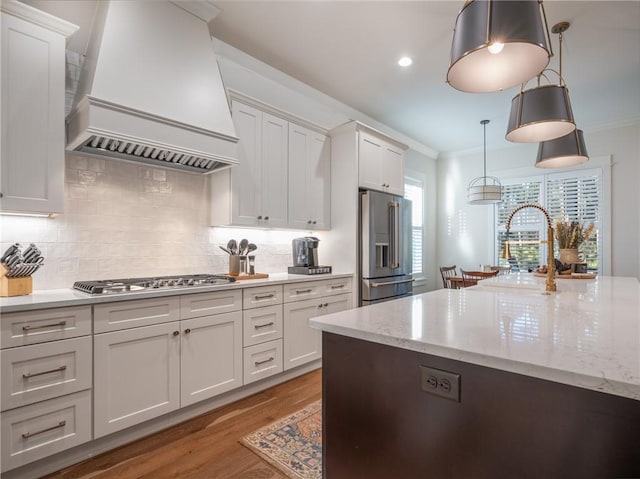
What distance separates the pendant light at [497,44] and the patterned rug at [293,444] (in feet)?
7.00

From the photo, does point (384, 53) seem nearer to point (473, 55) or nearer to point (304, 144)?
point (304, 144)

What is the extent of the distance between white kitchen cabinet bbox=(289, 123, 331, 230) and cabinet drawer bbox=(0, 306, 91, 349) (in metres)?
2.00

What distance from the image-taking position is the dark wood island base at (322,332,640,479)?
0.77 metres

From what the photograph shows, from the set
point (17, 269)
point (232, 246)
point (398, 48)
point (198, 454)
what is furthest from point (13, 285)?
point (398, 48)

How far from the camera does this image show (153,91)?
2.32 m

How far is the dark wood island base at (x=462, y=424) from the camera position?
2.51ft

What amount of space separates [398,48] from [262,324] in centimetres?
275

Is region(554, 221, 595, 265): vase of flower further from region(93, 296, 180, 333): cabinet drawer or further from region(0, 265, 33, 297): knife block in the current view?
region(0, 265, 33, 297): knife block

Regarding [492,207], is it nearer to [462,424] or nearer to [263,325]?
[263,325]

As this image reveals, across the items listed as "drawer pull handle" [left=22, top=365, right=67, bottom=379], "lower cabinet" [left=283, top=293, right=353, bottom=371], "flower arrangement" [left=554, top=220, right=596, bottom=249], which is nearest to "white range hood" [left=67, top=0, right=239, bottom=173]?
"drawer pull handle" [left=22, top=365, right=67, bottom=379]

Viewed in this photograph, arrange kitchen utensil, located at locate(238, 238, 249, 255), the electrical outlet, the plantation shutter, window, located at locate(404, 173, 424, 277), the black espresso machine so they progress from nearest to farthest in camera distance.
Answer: the electrical outlet, kitchen utensil, located at locate(238, 238, 249, 255), the black espresso machine, the plantation shutter, window, located at locate(404, 173, 424, 277)

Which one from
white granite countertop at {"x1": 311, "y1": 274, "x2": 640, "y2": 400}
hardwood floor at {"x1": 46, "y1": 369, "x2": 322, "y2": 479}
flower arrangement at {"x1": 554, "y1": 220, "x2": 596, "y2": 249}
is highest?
flower arrangement at {"x1": 554, "y1": 220, "x2": 596, "y2": 249}

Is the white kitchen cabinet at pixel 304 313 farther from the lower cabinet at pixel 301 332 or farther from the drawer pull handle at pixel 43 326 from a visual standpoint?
the drawer pull handle at pixel 43 326

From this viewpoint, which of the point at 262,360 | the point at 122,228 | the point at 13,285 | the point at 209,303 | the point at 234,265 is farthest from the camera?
the point at 234,265
